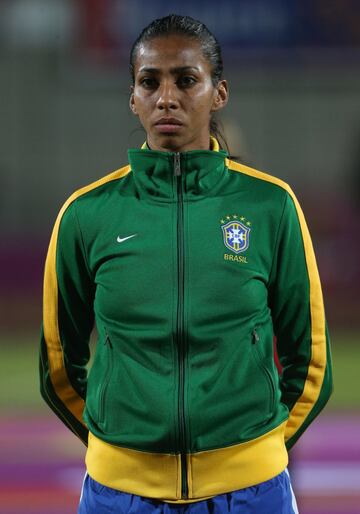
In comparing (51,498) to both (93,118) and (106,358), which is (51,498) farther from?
(93,118)

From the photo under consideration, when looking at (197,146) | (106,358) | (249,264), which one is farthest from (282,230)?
(106,358)

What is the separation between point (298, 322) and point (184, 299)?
318 millimetres

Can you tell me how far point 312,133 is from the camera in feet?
53.6

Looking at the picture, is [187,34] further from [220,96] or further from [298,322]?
[298,322]

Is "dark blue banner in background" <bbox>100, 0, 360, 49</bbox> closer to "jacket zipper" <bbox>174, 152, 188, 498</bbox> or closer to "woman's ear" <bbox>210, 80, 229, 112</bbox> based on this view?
"woman's ear" <bbox>210, 80, 229, 112</bbox>

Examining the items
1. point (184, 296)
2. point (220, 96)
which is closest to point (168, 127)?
point (220, 96)

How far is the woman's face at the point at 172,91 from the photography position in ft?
7.12

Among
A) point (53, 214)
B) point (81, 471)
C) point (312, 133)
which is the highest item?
point (312, 133)

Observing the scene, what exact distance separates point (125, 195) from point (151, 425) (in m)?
0.49

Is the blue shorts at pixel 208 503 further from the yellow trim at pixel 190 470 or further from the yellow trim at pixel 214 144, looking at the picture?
the yellow trim at pixel 214 144

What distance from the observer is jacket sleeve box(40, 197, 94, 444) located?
2.27 metres

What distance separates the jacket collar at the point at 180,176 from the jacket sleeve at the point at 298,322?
0.18 metres

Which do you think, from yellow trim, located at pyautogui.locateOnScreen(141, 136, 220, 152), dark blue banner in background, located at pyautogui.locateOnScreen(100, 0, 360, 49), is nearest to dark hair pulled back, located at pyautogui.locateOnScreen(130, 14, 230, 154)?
yellow trim, located at pyautogui.locateOnScreen(141, 136, 220, 152)

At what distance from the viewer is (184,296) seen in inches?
83.0
